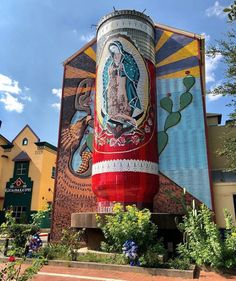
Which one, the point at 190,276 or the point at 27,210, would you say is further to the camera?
the point at 27,210

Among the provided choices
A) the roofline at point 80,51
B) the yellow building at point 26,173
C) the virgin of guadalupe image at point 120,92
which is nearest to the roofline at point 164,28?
Answer: the roofline at point 80,51

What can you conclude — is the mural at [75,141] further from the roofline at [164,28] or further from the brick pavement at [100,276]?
the brick pavement at [100,276]

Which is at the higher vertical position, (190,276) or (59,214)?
(59,214)

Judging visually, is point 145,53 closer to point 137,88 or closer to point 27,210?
point 137,88

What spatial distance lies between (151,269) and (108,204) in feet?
21.6

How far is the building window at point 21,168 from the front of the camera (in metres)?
34.1

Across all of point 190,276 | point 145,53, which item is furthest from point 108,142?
point 190,276

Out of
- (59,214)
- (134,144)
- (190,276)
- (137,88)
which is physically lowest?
(190,276)

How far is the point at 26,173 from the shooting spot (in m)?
33.8

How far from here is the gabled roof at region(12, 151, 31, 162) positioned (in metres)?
34.3

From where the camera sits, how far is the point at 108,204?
56.8 feet

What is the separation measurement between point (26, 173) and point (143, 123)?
Answer: 2017cm

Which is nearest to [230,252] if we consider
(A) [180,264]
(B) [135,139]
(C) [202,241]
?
(C) [202,241]

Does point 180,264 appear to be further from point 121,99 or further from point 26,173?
point 26,173
